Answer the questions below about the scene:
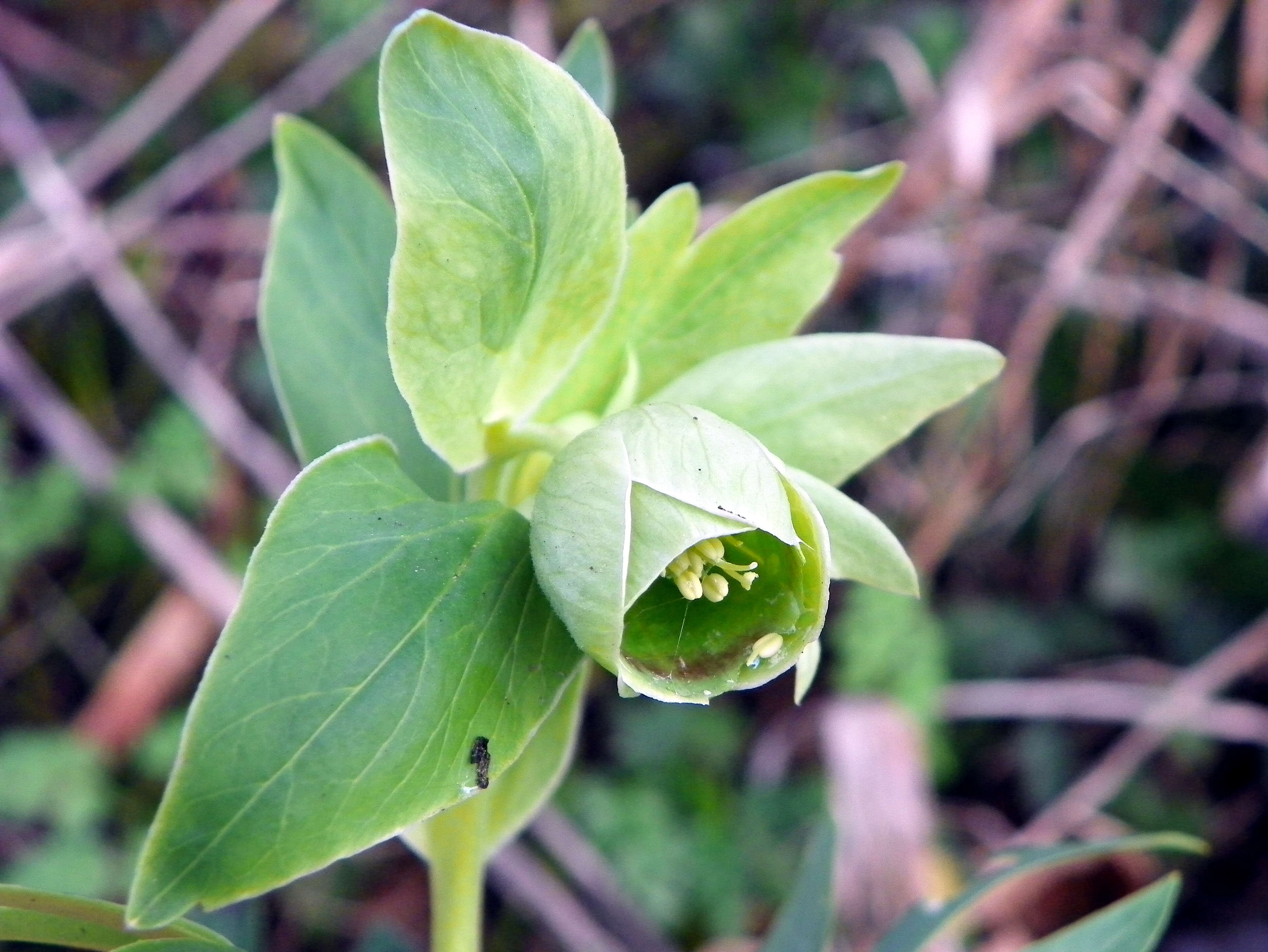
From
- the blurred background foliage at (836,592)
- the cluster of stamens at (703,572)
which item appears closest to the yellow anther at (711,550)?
the cluster of stamens at (703,572)

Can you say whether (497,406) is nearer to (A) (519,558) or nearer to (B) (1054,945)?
(A) (519,558)

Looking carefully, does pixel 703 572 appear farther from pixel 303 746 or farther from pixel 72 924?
pixel 72 924

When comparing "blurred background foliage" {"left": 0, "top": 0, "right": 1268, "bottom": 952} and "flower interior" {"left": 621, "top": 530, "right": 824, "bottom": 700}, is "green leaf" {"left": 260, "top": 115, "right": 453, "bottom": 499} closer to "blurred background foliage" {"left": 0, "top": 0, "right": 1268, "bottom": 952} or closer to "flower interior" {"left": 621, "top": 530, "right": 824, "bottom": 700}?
"flower interior" {"left": 621, "top": 530, "right": 824, "bottom": 700}

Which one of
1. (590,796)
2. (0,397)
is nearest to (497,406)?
(590,796)

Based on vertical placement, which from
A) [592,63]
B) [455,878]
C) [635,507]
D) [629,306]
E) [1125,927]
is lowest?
[1125,927]

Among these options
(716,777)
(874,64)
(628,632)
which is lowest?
(716,777)

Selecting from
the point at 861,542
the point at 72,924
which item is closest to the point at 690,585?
the point at 861,542

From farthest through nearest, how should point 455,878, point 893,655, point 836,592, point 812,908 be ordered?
point 836,592 < point 893,655 < point 812,908 < point 455,878

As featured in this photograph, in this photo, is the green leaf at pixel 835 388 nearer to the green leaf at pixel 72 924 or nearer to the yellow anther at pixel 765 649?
the yellow anther at pixel 765 649
